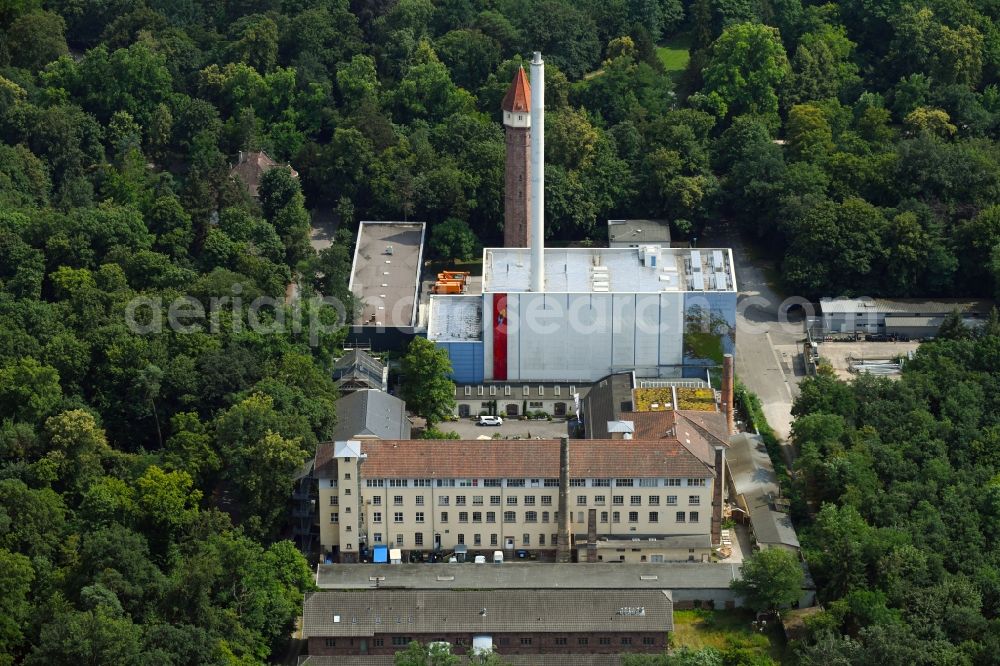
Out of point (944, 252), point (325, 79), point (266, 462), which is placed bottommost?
point (266, 462)

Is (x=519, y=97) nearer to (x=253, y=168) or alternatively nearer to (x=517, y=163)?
(x=517, y=163)

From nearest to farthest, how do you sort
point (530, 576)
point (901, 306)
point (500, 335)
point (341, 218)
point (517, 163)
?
point (530, 576)
point (500, 335)
point (517, 163)
point (901, 306)
point (341, 218)

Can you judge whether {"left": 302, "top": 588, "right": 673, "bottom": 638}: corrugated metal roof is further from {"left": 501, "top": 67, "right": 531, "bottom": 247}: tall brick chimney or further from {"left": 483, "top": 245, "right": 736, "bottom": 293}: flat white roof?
{"left": 501, "top": 67, "right": 531, "bottom": 247}: tall brick chimney

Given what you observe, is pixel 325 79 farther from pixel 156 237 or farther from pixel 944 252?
pixel 944 252

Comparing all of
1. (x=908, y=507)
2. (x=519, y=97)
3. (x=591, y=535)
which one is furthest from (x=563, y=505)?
(x=519, y=97)

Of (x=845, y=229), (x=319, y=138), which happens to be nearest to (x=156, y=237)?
(x=319, y=138)

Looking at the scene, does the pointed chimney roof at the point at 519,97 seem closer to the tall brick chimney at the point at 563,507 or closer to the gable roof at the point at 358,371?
the gable roof at the point at 358,371
